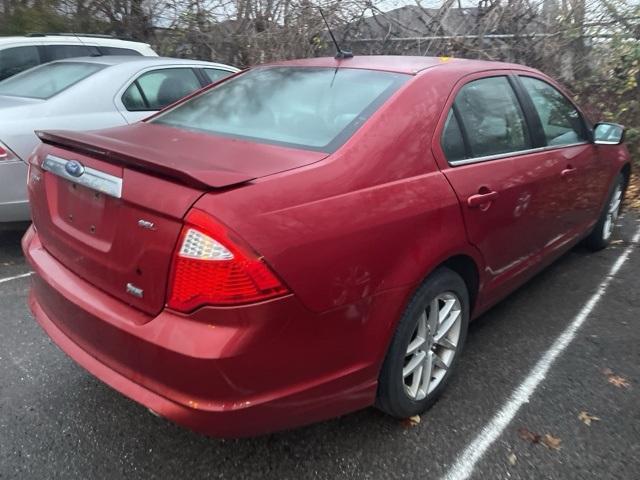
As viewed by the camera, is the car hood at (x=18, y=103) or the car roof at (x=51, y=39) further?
the car roof at (x=51, y=39)

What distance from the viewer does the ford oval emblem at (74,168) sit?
7.17 ft

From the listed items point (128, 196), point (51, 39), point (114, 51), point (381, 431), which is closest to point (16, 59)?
point (51, 39)

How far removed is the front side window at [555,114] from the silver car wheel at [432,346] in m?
1.44

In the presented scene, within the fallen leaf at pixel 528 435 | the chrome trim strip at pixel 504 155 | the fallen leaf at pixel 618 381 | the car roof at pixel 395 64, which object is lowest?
the fallen leaf at pixel 618 381

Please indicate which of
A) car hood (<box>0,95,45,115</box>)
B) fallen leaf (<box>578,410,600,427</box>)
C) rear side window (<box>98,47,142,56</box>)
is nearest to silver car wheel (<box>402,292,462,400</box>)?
fallen leaf (<box>578,410,600,427</box>)

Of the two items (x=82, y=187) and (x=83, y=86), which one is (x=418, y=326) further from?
(x=83, y=86)

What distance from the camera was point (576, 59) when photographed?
8203mm

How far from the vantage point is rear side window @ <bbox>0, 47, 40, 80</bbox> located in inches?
246

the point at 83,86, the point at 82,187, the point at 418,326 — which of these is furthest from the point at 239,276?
the point at 83,86

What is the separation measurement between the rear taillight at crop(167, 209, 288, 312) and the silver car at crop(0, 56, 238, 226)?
2917 millimetres

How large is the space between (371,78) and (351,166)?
30.9 inches

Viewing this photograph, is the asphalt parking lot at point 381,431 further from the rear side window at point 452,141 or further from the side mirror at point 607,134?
the side mirror at point 607,134

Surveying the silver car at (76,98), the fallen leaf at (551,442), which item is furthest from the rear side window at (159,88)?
the fallen leaf at (551,442)

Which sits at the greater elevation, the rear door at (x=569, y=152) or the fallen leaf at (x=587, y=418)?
the rear door at (x=569, y=152)
